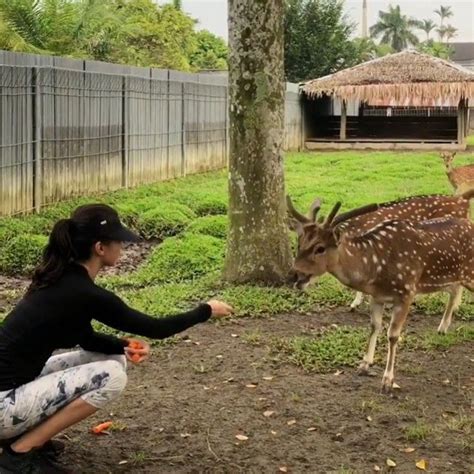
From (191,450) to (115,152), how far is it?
1156 cm

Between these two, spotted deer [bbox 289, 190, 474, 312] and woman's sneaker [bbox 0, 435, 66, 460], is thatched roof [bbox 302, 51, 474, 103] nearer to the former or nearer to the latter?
spotted deer [bbox 289, 190, 474, 312]

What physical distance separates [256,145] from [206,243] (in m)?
2.52

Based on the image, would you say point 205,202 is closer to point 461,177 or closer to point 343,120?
point 461,177

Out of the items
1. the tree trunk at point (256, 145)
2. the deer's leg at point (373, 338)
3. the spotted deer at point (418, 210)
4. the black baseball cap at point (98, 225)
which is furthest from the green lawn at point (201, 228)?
the black baseball cap at point (98, 225)

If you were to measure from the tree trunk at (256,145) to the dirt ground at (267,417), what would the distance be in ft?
5.26

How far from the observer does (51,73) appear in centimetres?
1307

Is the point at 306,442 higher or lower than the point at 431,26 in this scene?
lower

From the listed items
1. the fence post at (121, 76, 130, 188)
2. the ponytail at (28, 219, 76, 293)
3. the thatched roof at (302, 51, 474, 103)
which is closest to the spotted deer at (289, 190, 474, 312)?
the ponytail at (28, 219, 76, 293)

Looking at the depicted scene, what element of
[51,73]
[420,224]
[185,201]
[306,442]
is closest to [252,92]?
[420,224]

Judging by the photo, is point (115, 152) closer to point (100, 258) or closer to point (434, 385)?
point (434, 385)

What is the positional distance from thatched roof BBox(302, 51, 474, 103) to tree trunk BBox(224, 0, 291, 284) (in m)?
22.7

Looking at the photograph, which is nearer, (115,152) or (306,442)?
(306,442)

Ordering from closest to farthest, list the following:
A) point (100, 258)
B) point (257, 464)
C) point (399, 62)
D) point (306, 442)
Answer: point (100, 258) → point (257, 464) → point (306, 442) → point (399, 62)

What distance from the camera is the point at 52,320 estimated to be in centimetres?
421
